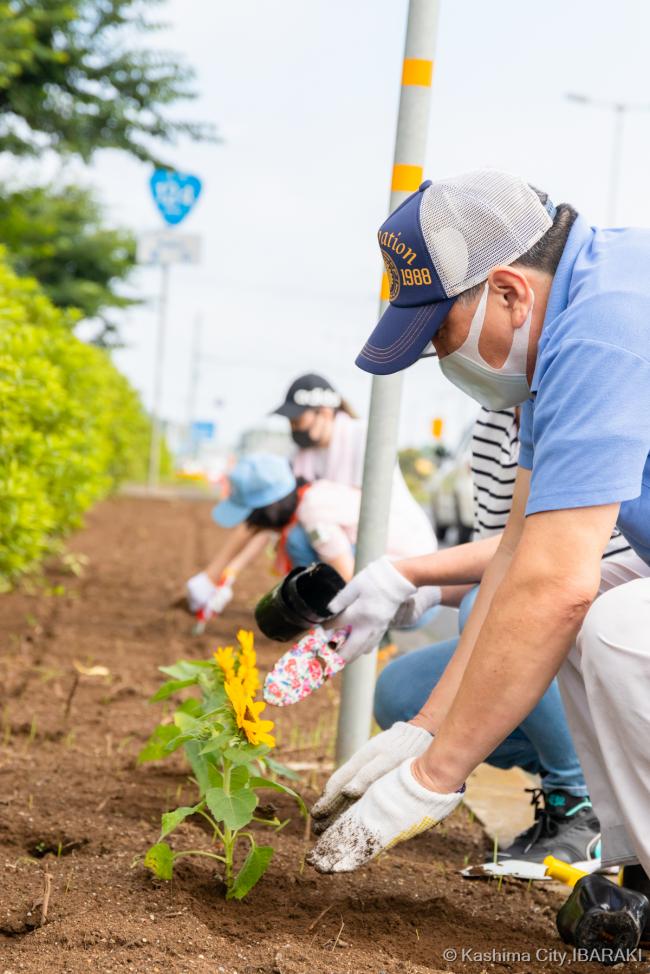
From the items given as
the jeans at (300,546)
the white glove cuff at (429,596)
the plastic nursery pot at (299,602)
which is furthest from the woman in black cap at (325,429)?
the plastic nursery pot at (299,602)

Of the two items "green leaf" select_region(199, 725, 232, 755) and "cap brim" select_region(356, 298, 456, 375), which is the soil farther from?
"cap brim" select_region(356, 298, 456, 375)

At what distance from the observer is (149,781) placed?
126 inches

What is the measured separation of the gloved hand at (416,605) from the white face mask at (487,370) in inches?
28.8

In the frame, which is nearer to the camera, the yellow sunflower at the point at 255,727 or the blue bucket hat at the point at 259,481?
the yellow sunflower at the point at 255,727

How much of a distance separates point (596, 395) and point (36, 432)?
4665 millimetres

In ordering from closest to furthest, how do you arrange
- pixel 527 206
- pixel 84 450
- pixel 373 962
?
pixel 373 962, pixel 527 206, pixel 84 450

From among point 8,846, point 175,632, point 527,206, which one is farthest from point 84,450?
point 527,206

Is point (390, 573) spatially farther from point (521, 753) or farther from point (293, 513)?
point (293, 513)

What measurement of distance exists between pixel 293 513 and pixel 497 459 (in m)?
2.59

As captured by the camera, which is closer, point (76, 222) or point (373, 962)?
point (373, 962)

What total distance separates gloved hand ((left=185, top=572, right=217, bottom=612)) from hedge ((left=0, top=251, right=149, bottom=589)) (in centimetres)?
80

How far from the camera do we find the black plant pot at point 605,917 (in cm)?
212

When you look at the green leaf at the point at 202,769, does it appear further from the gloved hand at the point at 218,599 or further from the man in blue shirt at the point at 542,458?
the gloved hand at the point at 218,599

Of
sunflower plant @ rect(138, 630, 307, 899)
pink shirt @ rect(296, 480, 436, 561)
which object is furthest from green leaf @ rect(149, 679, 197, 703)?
pink shirt @ rect(296, 480, 436, 561)
